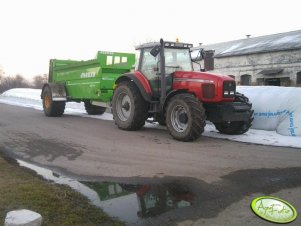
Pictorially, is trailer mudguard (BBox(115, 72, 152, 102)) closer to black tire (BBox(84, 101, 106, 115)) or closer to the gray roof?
black tire (BBox(84, 101, 106, 115))

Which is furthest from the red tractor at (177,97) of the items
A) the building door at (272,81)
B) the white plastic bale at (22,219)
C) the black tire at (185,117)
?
the building door at (272,81)

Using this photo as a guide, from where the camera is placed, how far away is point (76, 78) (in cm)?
1356

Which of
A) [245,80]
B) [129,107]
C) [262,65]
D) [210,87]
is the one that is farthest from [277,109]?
[245,80]

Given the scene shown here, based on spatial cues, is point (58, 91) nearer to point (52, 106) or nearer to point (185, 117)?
point (52, 106)

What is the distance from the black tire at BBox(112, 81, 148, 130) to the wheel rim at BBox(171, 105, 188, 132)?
1436 millimetres

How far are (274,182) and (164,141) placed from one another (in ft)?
12.3

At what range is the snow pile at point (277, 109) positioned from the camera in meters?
9.18

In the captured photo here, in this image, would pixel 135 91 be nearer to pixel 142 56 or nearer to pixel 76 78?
pixel 142 56

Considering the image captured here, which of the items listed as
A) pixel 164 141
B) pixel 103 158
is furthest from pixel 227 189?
pixel 164 141

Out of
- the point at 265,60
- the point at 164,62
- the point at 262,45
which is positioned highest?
the point at 262,45

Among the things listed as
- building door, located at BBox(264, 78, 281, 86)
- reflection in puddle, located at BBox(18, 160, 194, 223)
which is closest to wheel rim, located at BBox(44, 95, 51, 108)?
reflection in puddle, located at BBox(18, 160, 194, 223)

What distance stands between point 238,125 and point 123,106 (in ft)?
11.2

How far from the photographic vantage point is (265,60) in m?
27.3

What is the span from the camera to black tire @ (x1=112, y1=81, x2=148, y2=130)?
399 inches
